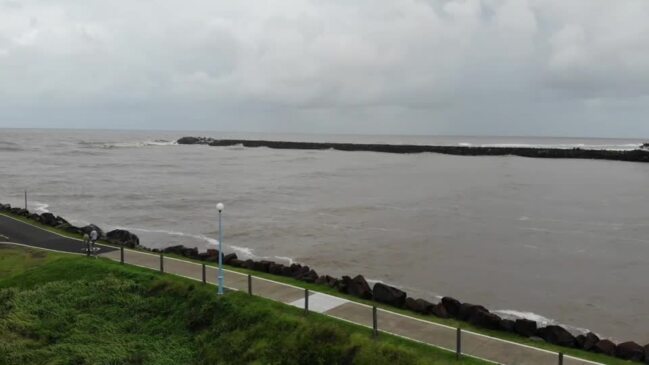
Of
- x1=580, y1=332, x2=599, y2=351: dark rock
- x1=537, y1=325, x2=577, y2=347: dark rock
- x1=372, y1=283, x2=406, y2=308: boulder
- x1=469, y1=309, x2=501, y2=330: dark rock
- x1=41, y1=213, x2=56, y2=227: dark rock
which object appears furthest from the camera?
x1=41, y1=213, x2=56, y2=227: dark rock

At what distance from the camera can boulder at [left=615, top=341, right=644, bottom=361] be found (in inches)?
449

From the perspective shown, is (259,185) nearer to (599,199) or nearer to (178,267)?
(599,199)

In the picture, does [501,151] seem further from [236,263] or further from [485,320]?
[485,320]

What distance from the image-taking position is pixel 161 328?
13.3 m

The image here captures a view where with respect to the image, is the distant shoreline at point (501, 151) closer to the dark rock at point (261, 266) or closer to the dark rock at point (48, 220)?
the dark rock at point (261, 266)

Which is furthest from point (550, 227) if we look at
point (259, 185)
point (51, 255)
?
point (259, 185)

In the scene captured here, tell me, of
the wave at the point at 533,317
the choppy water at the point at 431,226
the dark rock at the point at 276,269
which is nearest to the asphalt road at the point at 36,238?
the choppy water at the point at 431,226

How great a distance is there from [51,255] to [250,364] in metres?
11.6

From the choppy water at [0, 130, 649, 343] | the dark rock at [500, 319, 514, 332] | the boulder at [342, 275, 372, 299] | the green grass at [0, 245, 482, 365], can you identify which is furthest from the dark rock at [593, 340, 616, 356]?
the boulder at [342, 275, 372, 299]

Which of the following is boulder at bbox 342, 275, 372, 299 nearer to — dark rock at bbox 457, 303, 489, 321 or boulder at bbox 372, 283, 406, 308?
boulder at bbox 372, 283, 406, 308

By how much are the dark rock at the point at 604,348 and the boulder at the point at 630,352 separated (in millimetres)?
103

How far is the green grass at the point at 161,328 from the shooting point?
1138 cm

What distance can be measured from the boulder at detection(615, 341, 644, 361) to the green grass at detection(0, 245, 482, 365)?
12.5 ft

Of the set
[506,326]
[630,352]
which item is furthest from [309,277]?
[630,352]
